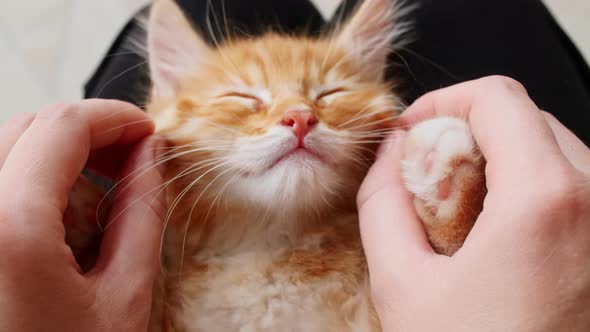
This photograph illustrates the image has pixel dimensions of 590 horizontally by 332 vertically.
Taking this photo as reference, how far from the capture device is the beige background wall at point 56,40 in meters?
1.92

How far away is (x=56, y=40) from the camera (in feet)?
6.50

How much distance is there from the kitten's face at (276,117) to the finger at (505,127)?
0.16m

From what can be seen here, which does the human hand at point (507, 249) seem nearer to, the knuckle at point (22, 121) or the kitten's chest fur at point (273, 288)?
the kitten's chest fur at point (273, 288)

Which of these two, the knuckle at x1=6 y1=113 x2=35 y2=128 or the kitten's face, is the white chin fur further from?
the knuckle at x1=6 y1=113 x2=35 y2=128

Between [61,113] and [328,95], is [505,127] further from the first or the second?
[61,113]

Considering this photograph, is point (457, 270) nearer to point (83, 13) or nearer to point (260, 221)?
point (260, 221)

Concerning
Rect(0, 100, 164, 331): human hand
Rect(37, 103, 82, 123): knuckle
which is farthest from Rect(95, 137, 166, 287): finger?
Rect(37, 103, 82, 123): knuckle

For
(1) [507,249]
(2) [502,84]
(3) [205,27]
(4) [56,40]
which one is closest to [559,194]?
(1) [507,249]

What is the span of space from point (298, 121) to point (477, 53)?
69 cm

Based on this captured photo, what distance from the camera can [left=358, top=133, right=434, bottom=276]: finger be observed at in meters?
0.60

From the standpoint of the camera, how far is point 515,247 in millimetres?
496

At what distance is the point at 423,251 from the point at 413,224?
1.8 inches

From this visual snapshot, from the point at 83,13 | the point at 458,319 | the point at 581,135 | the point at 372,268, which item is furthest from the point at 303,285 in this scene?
the point at 83,13

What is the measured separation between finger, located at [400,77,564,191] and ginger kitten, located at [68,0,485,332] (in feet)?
0.12
